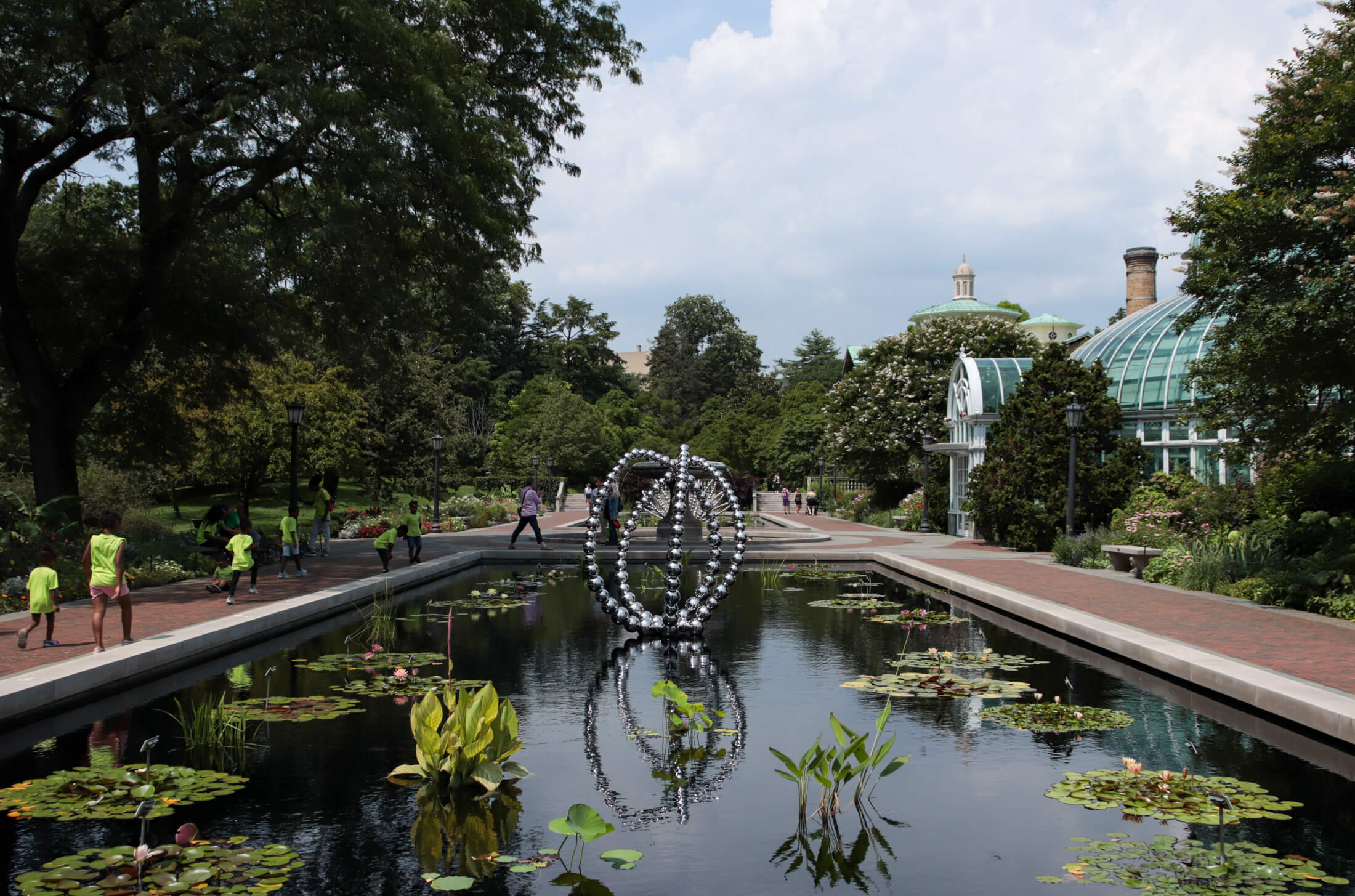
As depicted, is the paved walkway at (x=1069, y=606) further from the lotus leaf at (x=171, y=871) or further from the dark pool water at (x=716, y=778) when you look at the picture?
the lotus leaf at (x=171, y=871)

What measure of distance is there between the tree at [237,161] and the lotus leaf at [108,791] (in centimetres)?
1165

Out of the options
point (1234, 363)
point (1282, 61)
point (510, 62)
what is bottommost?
point (1234, 363)

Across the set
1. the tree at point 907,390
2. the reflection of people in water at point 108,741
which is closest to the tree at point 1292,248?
the reflection of people in water at point 108,741

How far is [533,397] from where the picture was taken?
240 feet

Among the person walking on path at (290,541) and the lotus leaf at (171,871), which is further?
the person walking on path at (290,541)

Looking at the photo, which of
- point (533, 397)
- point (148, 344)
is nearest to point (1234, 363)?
point (148, 344)

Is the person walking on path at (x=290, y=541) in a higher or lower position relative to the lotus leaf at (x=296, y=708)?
higher

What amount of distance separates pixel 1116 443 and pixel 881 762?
1958cm

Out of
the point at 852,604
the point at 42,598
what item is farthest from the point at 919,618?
the point at 42,598

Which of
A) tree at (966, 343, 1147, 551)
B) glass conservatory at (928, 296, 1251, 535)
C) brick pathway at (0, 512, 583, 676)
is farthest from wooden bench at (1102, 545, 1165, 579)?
brick pathway at (0, 512, 583, 676)

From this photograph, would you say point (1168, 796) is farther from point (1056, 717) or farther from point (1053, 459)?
point (1053, 459)

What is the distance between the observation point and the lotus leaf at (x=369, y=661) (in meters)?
10.9

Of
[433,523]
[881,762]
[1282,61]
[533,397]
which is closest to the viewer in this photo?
[881,762]

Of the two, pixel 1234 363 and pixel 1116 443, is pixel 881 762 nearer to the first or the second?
pixel 1234 363
